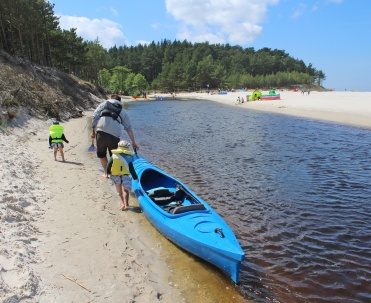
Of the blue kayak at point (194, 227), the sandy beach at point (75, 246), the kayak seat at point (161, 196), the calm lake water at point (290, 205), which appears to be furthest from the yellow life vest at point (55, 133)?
the kayak seat at point (161, 196)

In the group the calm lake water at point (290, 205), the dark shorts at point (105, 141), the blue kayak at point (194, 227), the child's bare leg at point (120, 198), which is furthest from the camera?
the dark shorts at point (105, 141)

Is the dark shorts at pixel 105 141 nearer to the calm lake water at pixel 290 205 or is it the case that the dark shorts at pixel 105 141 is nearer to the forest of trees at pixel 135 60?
the calm lake water at pixel 290 205

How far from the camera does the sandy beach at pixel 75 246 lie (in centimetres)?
387

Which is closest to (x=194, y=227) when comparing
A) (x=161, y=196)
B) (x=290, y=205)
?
(x=161, y=196)

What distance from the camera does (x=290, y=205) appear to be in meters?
8.74

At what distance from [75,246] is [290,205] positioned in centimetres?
623

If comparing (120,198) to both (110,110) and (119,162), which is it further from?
(110,110)

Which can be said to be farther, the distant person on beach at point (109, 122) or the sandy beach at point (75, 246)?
the distant person on beach at point (109, 122)

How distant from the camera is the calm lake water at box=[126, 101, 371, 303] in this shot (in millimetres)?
5266

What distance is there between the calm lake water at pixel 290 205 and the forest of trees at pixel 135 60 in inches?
1286

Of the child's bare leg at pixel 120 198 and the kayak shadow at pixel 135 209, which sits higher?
the child's bare leg at pixel 120 198

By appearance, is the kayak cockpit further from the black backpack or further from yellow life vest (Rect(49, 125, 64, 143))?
yellow life vest (Rect(49, 125, 64, 143))

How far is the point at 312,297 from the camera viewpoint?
486cm

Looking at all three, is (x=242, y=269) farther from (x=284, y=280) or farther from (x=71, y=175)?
(x=71, y=175)
